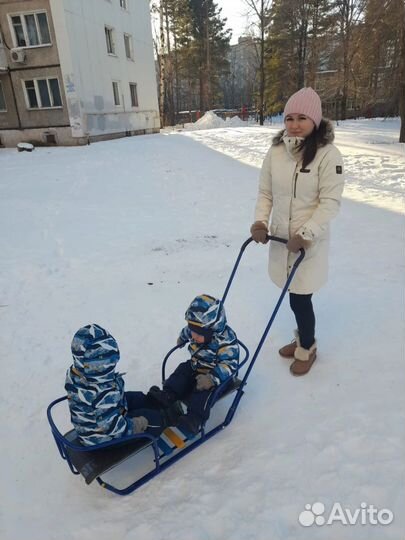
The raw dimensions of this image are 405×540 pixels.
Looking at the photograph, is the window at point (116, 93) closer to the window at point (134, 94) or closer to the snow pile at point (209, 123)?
the window at point (134, 94)

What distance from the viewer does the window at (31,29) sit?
16438mm

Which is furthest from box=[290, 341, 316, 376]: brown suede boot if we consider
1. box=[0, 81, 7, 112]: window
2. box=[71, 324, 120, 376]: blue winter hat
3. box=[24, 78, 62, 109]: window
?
box=[0, 81, 7, 112]: window

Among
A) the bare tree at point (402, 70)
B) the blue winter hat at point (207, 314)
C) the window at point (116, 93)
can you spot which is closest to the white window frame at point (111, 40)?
the window at point (116, 93)

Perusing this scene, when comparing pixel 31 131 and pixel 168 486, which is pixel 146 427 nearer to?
pixel 168 486

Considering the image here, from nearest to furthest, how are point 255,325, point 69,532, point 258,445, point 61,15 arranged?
1. point 69,532
2. point 258,445
3. point 255,325
4. point 61,15

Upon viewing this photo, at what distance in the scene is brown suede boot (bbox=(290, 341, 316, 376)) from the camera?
9.60ft

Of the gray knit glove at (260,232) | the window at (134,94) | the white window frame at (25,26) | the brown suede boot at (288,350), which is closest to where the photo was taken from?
the gray knit glove at (260,232)

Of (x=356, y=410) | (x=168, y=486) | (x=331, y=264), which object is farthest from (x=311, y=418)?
(x=331, y=264)

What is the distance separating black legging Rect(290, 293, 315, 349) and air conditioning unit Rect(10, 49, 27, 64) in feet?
61.7

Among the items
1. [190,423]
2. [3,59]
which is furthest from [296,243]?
[3,59]

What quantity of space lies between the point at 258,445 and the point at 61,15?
18660 millimetres

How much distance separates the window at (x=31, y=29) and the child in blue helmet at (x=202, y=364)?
1837 cm

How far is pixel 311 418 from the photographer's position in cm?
252

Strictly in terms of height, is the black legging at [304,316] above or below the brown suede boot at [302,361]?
above
